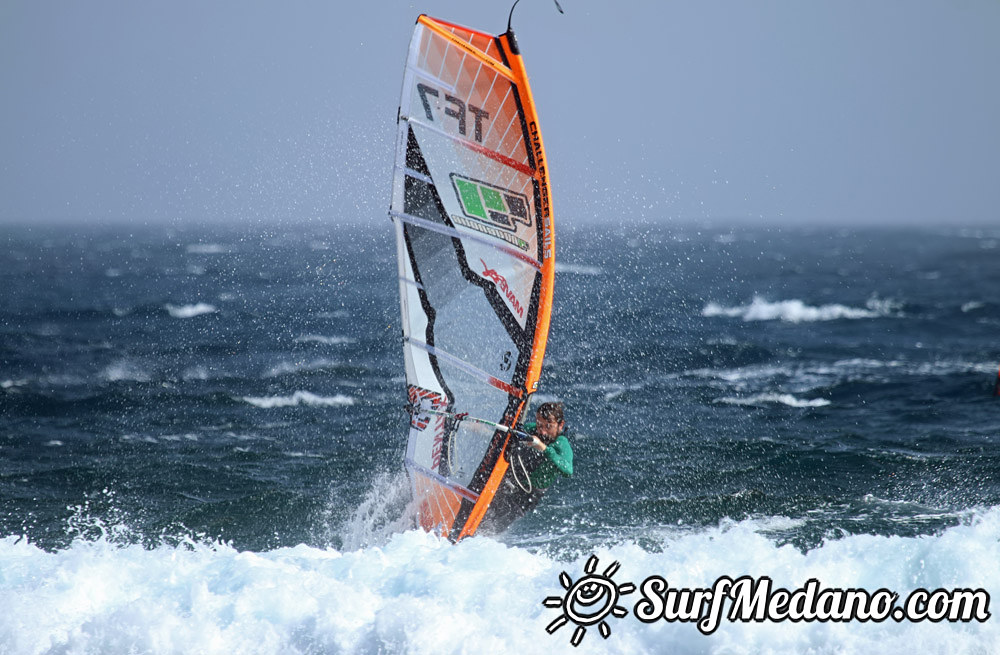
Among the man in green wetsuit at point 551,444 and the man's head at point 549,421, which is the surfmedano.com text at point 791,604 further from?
the man's head at point 549,421

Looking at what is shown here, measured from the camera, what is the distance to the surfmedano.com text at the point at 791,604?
5.80 metres

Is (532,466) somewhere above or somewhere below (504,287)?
below

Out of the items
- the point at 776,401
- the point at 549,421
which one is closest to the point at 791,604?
the point at 549,421

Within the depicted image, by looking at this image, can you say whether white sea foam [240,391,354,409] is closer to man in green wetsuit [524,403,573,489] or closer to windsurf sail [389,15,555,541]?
windsurf sail [389,15,555,541]

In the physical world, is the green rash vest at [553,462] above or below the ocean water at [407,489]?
above

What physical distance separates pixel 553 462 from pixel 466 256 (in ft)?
Answer: 5.78

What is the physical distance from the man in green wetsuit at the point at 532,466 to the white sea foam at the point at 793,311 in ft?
64.3

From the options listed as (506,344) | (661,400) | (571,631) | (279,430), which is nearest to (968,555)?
(571,631)

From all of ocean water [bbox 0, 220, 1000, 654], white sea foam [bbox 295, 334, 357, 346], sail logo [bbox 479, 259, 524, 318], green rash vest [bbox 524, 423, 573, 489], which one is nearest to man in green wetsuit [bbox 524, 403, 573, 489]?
green rash vest [bbox 524, 423, 573, 489]

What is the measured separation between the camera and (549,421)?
22.6 feet

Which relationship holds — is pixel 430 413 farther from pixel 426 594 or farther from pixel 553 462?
pixel 426 594

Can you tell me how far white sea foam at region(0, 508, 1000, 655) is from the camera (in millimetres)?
5613

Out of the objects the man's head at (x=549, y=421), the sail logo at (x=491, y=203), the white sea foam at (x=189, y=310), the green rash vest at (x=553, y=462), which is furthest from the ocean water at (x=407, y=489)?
the sail logo at (x=491, y=203)

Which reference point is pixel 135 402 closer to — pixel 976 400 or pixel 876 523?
pixel 876 523
